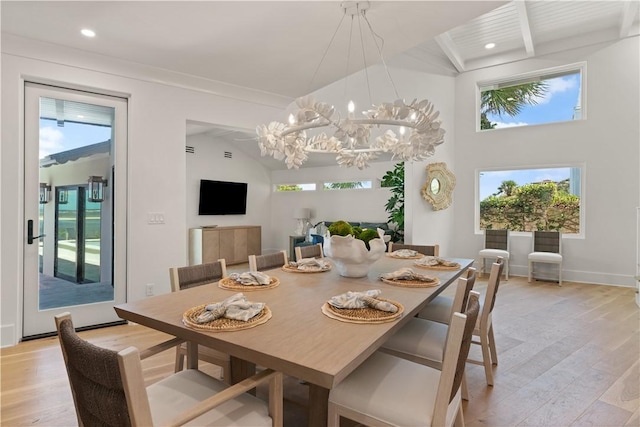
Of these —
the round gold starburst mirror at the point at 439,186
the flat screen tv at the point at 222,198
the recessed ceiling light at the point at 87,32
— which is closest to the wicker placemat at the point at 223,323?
the recessed ceiling light at the point at 87,32

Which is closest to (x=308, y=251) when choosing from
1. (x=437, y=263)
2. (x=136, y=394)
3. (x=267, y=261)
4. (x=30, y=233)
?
(x=267, y=261)

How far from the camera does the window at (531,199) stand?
591cm

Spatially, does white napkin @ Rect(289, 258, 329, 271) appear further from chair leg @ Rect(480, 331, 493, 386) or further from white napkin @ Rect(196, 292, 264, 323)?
chair leg @ Rect(480, 331, 493, 386)

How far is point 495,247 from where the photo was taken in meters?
6.24

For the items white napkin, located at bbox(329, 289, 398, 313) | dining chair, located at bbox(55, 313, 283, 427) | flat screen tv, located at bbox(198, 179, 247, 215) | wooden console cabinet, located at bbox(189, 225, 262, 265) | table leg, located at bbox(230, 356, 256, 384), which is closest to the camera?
dining chair, located at bbox(55, 313, 283, 427)

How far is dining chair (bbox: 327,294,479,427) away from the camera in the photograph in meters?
1.17

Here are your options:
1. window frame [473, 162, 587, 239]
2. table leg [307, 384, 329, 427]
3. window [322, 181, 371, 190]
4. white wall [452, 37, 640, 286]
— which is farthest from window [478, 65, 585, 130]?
table leg [307, 384, 329, 427]

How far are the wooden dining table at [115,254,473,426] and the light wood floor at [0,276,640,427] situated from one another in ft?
2.52

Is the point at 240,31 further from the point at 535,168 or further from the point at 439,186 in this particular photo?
the point at 535,168

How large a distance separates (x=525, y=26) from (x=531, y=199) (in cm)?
292

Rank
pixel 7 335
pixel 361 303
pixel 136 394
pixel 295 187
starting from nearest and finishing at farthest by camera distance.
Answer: pixel 136 394
pixel 361 303
pixel 7 335
pixel 295 187

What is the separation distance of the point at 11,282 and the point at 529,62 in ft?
26.2

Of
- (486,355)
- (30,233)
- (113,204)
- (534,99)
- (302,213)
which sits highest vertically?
(534,99)

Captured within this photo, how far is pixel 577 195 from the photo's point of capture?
5855 millimetres
